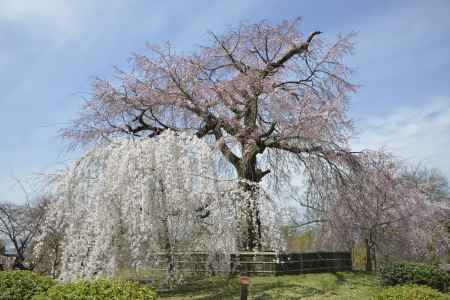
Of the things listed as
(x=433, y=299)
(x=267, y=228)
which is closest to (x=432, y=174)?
(x=267, y=228)

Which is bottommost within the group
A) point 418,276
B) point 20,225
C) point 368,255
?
point 418,276

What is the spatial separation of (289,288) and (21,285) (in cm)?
646

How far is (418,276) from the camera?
411 inches

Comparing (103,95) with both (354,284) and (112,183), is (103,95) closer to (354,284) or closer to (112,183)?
(112,183)

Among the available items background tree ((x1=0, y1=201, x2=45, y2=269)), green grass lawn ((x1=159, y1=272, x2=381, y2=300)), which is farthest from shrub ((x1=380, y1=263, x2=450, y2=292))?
background tree ((x1=0, y1=201, x2=45, y2=269))

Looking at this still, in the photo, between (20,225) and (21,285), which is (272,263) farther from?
(20,225)

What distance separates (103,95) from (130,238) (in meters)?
7.31

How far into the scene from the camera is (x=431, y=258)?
58.2 feet

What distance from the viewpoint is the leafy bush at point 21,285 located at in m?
8.04

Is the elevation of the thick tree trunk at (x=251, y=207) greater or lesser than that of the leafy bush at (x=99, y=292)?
greater

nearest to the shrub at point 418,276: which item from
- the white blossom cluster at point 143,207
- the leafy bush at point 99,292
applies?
the white blossom cluster at point 143,207

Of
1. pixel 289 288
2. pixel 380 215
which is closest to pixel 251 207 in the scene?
pixel 289 288

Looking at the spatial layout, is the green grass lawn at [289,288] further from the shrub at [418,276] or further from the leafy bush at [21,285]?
the leafy bush at [21,285]

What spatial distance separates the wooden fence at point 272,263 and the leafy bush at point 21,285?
2.80m
